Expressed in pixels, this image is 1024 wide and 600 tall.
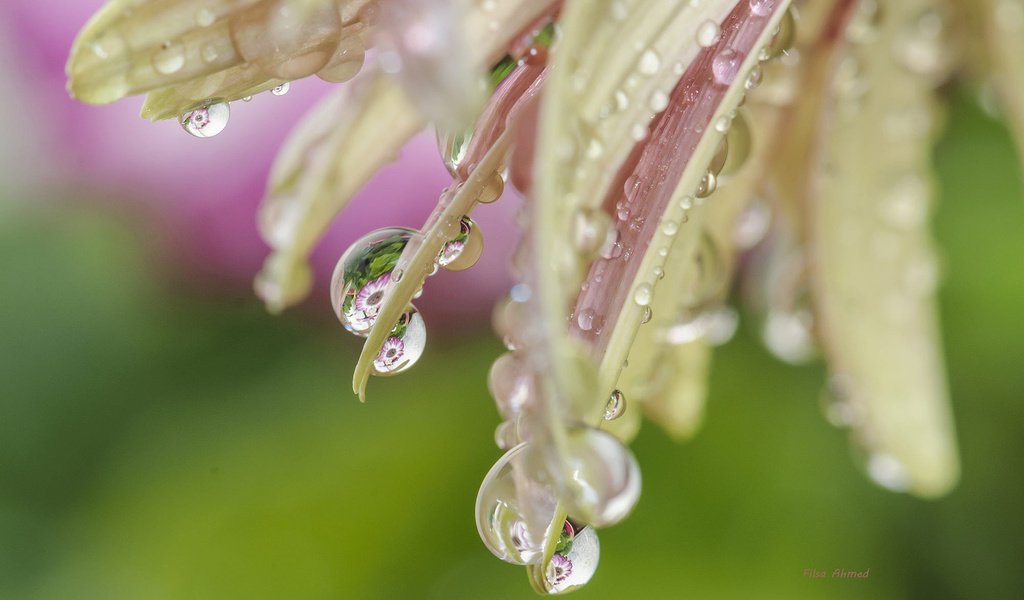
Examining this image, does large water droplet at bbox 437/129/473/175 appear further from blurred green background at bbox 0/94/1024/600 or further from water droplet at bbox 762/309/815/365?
blurred green background at bbox 0/94/1024/600

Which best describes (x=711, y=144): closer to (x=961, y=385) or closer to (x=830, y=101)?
(x=830, y=101)

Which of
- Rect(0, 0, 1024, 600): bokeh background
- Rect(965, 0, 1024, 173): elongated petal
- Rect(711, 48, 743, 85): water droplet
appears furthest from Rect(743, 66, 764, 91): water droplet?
Rect(0, 0, 1024, 600): bokeh background

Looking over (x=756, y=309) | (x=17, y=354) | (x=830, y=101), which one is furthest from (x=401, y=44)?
(x=17, y=354)

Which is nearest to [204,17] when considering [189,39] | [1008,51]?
[189,39]

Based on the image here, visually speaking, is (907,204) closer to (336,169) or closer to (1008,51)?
(1008,51)

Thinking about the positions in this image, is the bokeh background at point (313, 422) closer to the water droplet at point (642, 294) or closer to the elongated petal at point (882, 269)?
the elongated petal at point (882, 269)

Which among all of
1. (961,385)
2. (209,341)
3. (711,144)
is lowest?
(961,385)
